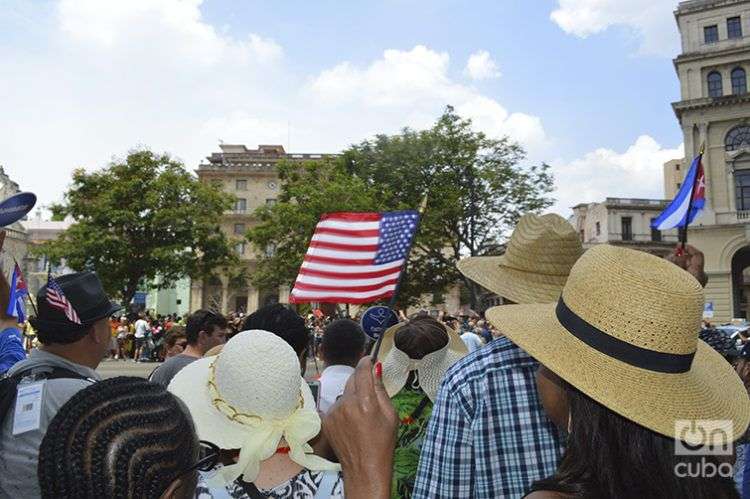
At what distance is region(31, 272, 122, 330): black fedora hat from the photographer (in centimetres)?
293

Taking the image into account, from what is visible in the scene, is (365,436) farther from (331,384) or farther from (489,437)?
(331,384)

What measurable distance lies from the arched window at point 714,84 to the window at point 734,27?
9.57ft

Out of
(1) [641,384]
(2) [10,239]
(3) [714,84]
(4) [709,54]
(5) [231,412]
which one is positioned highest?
(4) [709,54]

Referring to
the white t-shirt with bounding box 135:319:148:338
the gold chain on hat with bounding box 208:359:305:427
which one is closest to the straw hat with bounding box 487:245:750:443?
the gold chain on hat with bounding box 208:359:305:427

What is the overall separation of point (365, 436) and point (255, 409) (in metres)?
0.59

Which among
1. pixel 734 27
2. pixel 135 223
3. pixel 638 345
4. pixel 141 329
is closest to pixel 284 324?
pixel 638 345

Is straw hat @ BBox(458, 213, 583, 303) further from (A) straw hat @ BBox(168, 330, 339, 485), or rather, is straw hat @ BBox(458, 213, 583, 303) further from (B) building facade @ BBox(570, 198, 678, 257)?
(B) building facade @ BBox(570, 198, 678, 257)

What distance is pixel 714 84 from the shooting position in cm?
4156

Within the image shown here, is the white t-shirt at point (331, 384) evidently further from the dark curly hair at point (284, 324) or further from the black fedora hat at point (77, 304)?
the black fedora hat at point (77, 304)

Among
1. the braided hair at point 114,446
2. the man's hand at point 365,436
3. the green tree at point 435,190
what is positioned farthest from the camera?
the green tree at point 435,190

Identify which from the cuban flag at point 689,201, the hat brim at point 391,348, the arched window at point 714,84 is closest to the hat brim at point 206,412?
the hat brim at point 391,348

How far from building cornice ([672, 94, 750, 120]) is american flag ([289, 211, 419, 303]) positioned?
1679 inches

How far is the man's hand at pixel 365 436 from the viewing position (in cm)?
138

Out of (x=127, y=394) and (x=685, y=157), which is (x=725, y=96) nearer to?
(x=685, y=157)
